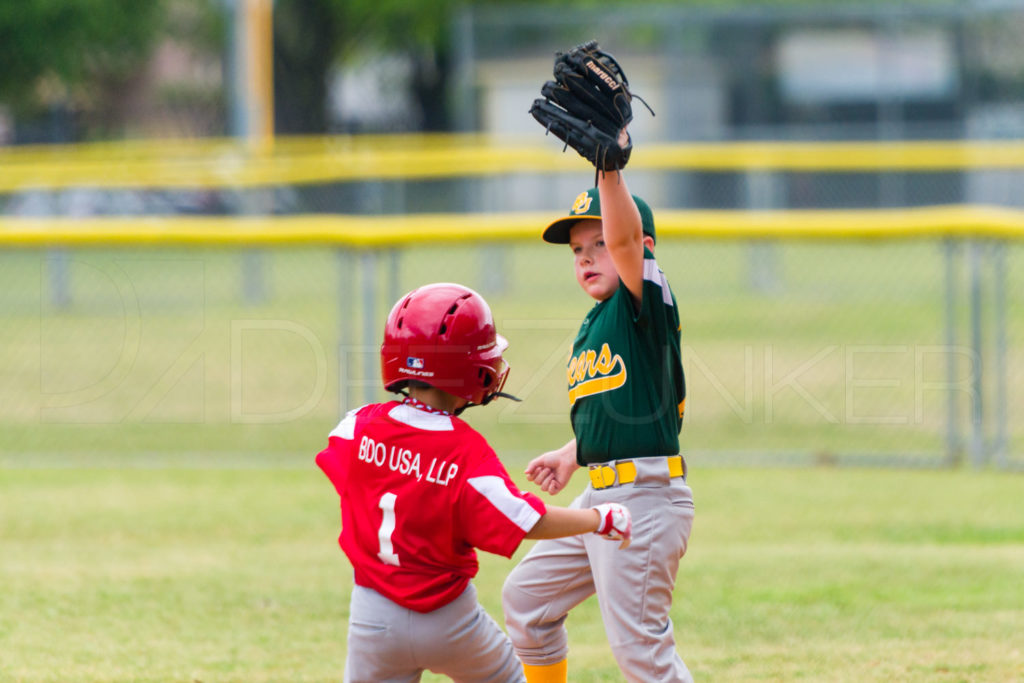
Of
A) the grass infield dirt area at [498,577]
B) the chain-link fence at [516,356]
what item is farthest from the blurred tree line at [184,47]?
the grass infield dirt area at [498,577]

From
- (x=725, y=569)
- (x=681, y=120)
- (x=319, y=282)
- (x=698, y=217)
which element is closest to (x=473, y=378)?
(x=725, y=569)

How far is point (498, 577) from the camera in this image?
598 centimetres

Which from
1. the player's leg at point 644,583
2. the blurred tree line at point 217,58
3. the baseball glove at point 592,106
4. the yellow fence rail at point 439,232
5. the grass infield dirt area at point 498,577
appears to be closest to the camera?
the baseball glove at point 592,106

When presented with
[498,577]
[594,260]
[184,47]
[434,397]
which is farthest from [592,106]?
[184,47]

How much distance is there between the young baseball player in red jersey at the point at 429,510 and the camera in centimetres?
329

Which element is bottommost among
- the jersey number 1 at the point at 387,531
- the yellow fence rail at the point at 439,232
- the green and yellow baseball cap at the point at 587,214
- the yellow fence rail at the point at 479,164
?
the jersey number 1 at the point at 387,531

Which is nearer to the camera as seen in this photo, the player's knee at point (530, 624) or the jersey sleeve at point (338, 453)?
the jersey sleeve at point (338, 453)

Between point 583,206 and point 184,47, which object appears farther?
point 184,47

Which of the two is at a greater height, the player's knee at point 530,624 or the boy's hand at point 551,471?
the boy's hand at point 551,471

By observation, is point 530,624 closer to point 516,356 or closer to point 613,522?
point 613,522

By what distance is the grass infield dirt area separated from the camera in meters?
4.80

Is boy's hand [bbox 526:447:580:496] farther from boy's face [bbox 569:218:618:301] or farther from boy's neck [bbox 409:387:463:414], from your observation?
boy's neck [bbox 409:387:463:414]

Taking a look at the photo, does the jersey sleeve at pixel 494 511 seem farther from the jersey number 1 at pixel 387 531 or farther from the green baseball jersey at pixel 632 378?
the green baseball jersey at pixel 632 378

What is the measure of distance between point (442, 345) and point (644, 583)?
0.93 metres
